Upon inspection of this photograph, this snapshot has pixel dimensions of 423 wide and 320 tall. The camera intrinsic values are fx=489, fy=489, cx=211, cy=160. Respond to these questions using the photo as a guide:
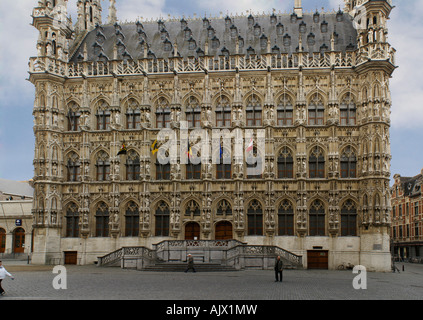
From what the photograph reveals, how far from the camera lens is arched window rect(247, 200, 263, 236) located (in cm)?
4294

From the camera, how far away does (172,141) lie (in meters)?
A: 44.9

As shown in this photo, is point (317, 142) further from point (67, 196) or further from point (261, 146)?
point (67, 196)

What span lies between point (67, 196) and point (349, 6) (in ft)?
113

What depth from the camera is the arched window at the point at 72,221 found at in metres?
45.2

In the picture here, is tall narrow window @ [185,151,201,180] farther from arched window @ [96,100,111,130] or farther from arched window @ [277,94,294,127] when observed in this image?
arched window @ [96,100,111,130]

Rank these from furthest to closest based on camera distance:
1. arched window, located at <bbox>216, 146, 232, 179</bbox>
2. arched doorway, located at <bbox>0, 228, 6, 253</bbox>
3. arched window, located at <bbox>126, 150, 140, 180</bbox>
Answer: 1. arched doorway, located at <bbox>0, 228, 6, 253</bbox>
2. arched window, located at <bbox>126, 150, 140, 180</bbox>
3. arched window, located at <bbox>216, 146, 232, 179</bbox>

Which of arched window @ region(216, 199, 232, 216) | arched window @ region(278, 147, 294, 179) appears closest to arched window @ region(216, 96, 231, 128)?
arched window @ region(278, 147, 294, 179)

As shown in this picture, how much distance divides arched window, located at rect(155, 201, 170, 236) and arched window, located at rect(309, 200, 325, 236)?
12.7 m

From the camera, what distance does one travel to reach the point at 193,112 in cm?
4562

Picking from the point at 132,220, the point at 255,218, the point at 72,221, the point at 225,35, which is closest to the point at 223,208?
the point at 255,218

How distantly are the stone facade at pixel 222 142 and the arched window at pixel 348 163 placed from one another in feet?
0.32

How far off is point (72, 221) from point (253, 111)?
64.2 ft

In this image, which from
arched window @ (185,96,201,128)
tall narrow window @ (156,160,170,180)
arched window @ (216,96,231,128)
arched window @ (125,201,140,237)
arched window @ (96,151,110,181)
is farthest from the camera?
arched window @ (96,151,110,181)

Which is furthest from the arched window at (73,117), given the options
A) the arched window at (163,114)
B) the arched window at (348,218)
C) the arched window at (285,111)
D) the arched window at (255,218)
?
the arched window at (348,218)
